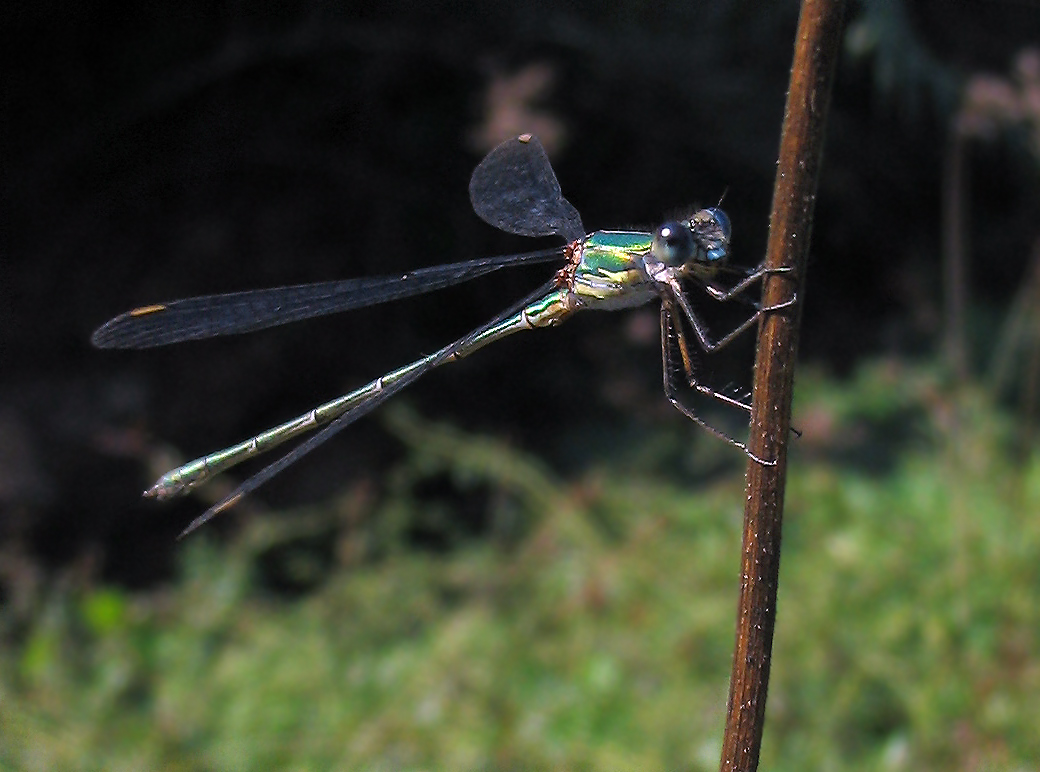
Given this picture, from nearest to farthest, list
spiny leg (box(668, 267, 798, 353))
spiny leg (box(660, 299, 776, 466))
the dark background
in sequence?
1. spiny leg (box(668, 267, 798, 353))
2. spiny leg (box(660, 299, 776, 466))
3. the dark background

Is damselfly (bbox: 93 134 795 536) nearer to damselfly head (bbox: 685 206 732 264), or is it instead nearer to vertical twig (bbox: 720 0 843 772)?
damselfly head (bbox: 685 206 732 264)

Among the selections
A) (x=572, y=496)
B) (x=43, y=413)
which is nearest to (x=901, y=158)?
(x=572, y=496)

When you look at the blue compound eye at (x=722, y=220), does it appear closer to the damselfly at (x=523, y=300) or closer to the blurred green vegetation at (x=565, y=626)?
the damselfly at (x=523, y=300)

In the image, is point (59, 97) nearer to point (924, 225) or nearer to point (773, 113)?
point (773, 113)

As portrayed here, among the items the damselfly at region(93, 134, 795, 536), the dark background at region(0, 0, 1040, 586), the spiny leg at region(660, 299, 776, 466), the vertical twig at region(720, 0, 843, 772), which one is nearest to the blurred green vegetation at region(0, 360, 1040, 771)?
the dark background at region(0, 0, 1040, 586)

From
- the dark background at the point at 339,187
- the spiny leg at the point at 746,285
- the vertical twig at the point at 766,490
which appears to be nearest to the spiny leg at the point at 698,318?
the spiny leg at the point at 746,285
